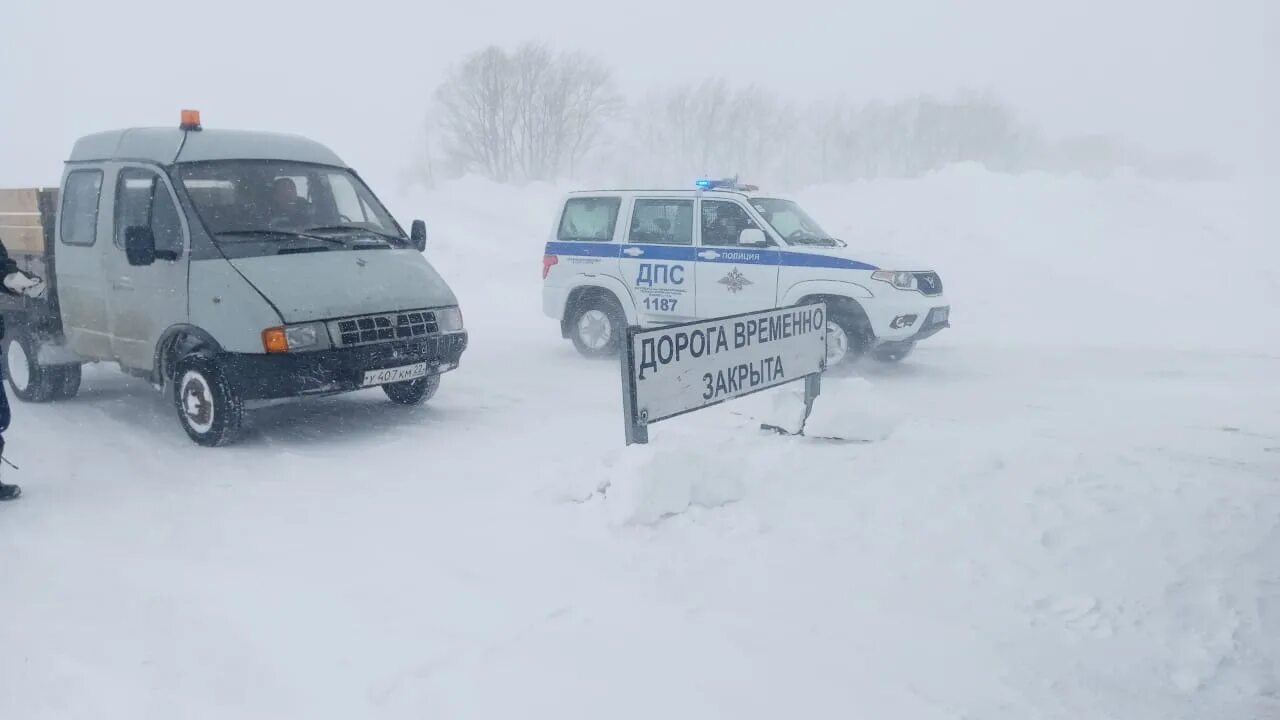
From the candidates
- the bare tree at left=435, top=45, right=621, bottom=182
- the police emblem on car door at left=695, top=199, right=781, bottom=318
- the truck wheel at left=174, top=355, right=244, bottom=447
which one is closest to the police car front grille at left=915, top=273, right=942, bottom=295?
the police emblem on car door at left=695, top=199, right=781, bottom=318

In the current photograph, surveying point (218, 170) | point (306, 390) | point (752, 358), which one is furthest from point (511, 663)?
point (218, 170)

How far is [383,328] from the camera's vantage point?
6.68 metres

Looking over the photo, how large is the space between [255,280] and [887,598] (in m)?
4.71

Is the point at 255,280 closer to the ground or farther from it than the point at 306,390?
farther from it

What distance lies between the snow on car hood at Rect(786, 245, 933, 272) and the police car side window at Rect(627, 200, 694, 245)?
1.24 meters

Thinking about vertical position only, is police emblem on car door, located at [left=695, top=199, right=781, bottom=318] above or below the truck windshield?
below

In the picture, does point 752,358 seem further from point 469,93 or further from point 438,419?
point 469,93

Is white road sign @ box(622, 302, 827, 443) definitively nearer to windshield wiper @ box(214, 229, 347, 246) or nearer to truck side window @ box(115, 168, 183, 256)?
windshield wiper @ box(214, 229, 347, 246)

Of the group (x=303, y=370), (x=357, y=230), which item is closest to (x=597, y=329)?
(x=357, y=230)

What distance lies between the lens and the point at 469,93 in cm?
4422

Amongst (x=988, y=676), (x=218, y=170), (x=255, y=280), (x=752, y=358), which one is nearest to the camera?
(x=988, y=676)

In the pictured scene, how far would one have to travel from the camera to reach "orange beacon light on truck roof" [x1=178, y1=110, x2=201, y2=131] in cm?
720

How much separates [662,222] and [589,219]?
99cm

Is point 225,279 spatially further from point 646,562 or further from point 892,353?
point 892,353
